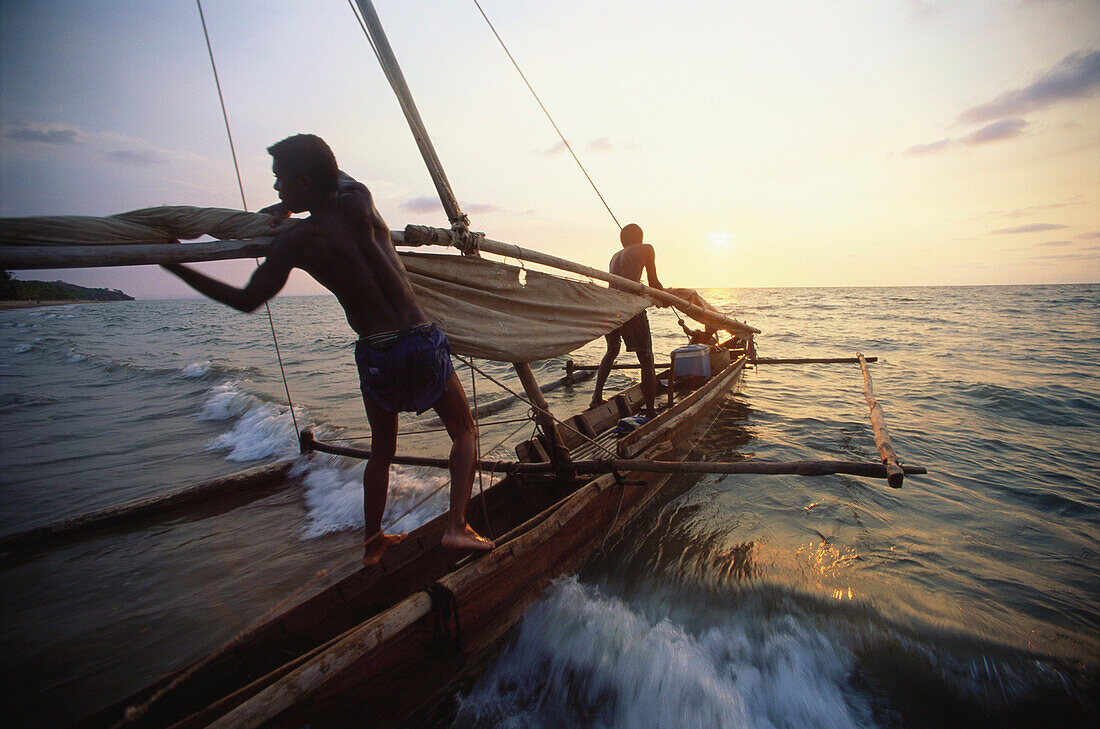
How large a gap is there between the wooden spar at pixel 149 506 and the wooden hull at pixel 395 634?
354 cm

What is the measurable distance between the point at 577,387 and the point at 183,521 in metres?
7.94

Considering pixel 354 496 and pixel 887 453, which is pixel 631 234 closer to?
pixel 887 453

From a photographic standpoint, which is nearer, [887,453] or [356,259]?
[356,259]

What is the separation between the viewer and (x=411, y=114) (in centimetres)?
294

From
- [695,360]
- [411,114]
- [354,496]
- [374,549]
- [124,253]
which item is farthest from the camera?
[695,360]

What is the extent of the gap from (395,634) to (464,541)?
0.54 metres

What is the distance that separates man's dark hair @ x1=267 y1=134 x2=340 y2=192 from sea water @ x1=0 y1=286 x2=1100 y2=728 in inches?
73.4

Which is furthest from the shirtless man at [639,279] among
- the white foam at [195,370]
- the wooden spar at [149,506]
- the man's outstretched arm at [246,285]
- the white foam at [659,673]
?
the white foam at [195,370]

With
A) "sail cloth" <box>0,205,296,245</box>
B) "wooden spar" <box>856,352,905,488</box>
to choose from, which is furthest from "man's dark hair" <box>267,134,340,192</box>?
"wooden spar" <box>856,352,905,488</box>

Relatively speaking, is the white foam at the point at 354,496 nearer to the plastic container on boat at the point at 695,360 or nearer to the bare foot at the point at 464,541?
the bare foot at the point at 464,541

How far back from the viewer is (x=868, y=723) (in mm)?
2502

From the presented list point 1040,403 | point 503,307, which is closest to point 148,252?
point 503,307

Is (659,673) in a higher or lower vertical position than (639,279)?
lower

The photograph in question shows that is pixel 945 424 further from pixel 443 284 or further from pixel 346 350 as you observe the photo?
pixel 346 350
